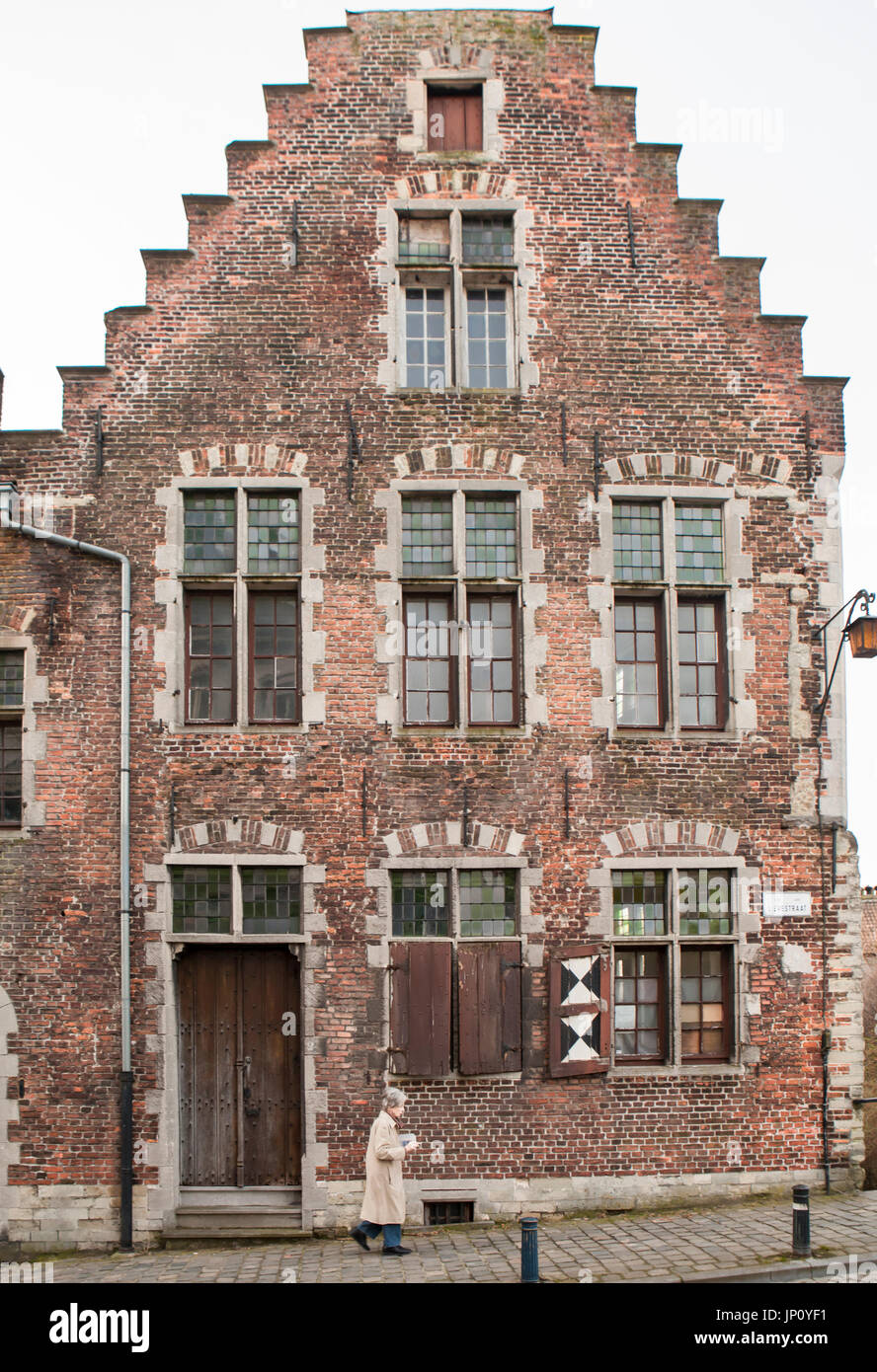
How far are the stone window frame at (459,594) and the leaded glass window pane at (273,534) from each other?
94cm

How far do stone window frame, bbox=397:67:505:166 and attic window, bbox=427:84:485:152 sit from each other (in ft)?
0.33

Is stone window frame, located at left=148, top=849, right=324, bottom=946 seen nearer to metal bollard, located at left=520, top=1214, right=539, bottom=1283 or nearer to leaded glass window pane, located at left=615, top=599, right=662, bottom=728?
leaded glass window pane, located at left=615, top=599, right=662, bottom=728

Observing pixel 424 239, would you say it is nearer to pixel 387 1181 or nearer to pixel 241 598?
pixel 241 598

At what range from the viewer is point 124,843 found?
13.1 meters

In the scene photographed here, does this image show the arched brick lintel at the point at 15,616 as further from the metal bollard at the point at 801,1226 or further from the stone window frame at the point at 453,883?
the metal bollard at the point at 801,1226

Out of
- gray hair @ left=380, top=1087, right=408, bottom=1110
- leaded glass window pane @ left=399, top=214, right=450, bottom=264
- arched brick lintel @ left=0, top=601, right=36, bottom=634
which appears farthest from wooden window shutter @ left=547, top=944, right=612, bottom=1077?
leaded glass window pane @ left=399, top=214, right=450, bottom=264

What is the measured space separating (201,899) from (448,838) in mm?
2658

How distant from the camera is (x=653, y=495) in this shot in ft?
45.5

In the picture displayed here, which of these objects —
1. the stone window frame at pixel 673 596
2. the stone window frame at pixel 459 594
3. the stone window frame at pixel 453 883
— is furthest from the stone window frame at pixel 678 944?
the stone window frame at pixel 459 594

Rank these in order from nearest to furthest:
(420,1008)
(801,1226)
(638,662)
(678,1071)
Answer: (801,1226)
(420,1008)
(678,1071)
(638,662)

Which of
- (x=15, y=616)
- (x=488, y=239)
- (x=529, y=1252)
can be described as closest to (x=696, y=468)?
(x=488, y=239)

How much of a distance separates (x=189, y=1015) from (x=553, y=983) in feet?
12.4

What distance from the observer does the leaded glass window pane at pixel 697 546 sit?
14000 millimetres
